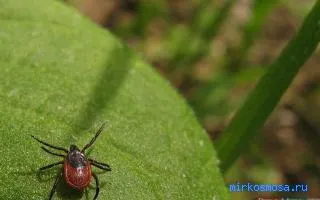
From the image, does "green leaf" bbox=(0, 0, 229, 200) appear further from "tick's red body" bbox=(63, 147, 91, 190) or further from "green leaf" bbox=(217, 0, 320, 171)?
"green leaf" bbox=(217, 0, 320, 171)

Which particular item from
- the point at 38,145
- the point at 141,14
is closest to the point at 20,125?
the point at 38,145

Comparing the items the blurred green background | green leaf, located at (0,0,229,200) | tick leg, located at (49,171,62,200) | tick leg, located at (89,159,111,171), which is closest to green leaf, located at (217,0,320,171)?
green leaf, located at (0,0,229,200)

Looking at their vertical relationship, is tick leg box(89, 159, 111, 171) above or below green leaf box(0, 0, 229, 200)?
below

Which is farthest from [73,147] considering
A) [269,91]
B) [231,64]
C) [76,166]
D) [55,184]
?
[231,64]

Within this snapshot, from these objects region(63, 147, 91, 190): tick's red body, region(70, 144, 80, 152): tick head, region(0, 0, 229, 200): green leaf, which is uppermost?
region(0, 0, 229, 200): green leaf

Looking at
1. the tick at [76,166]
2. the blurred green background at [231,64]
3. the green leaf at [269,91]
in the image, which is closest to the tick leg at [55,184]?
the tick at [76,166]

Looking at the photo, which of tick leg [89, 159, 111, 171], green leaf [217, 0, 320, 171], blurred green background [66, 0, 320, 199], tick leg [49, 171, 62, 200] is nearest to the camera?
tick leg [49, 171, 62, 200]

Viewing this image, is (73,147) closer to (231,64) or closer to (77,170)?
(77,170)

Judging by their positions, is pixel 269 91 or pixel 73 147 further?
pixel 269 91

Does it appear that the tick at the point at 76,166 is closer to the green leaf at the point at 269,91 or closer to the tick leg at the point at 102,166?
the tick leg at the point at 102,166
